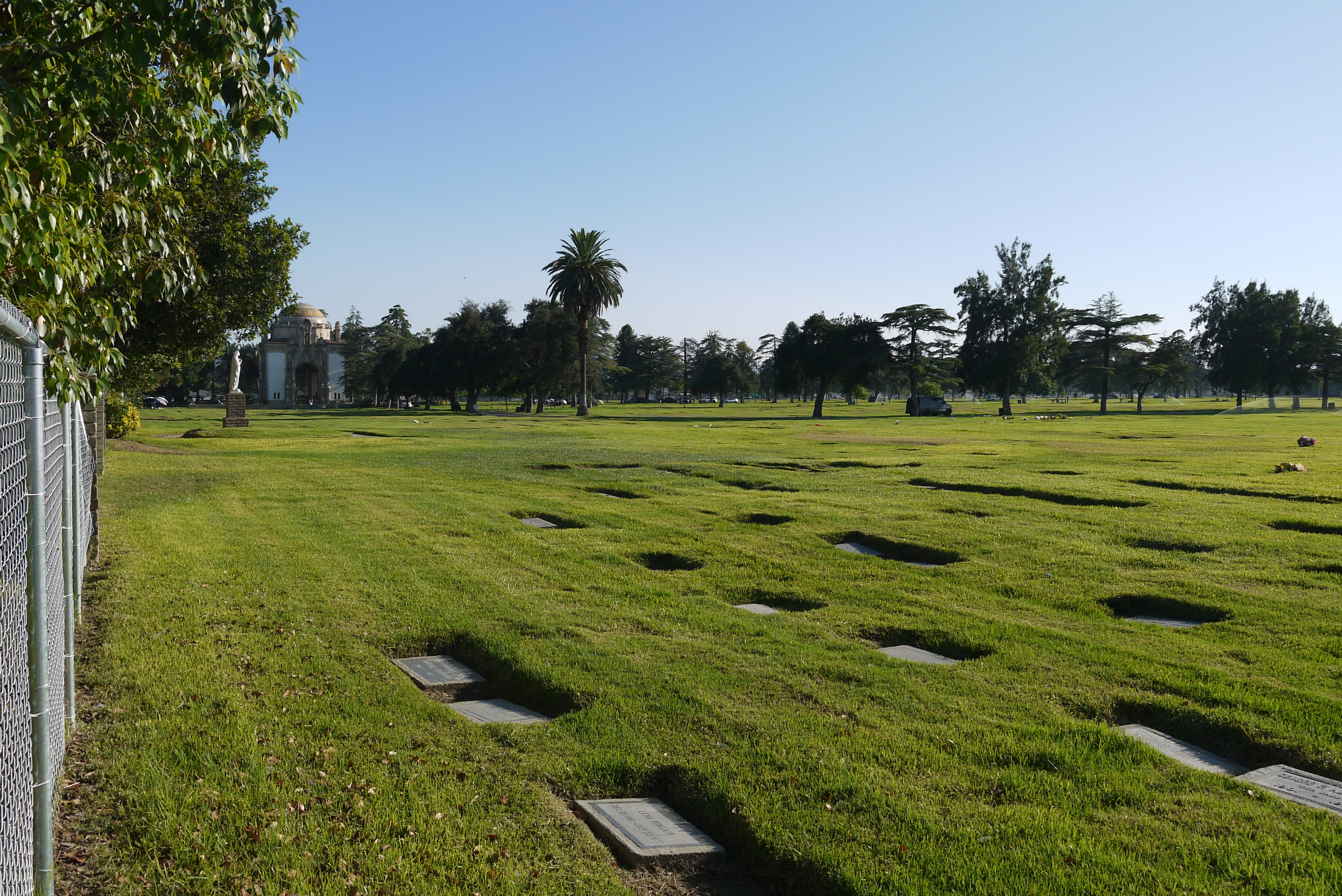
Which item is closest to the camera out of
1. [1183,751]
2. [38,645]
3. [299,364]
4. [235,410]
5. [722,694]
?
[38,645]

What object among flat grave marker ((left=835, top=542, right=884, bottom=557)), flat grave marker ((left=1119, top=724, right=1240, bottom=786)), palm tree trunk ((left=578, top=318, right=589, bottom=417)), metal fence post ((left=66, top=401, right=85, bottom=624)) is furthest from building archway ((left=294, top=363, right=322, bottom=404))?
flat grave marker ((left=1119, top=724, right=1240, bottom=786))

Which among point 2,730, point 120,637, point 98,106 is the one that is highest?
point 98,106

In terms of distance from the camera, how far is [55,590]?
532 centimetres

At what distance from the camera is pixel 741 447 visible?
29.4 m

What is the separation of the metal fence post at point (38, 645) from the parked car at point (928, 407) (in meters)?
69.6

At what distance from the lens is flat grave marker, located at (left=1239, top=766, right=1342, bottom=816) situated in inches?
168

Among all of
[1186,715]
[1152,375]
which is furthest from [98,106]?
[1152,375]

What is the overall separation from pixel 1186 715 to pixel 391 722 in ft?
14.7

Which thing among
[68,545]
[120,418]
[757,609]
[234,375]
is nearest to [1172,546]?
[757,609]

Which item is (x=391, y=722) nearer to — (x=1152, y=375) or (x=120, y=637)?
(x=120, y=637)

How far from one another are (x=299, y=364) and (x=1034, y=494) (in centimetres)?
11819

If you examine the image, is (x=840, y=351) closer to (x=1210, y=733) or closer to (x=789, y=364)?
(x=789, y=364)

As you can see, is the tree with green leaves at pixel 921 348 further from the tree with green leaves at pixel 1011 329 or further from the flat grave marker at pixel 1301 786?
the flat grave marker at pixel 1301 786

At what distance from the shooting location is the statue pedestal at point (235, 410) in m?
42.0
